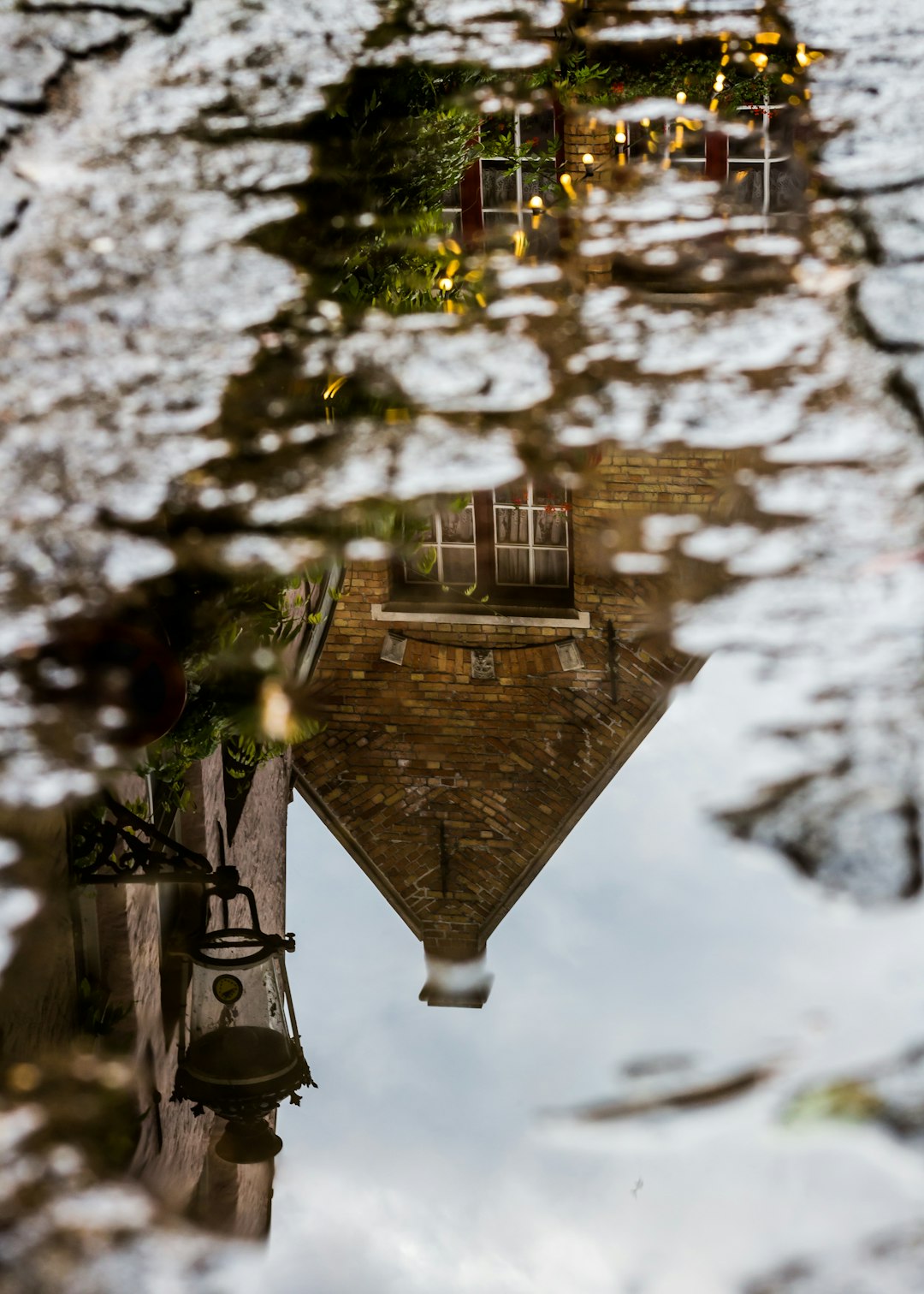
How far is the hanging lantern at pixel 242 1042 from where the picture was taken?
7.93 feet

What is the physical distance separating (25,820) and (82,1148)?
2.16ft

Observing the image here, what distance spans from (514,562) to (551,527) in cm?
15

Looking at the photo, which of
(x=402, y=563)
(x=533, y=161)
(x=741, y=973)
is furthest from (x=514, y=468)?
(x=533, y=161)

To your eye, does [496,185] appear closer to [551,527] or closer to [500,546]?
[500,546]

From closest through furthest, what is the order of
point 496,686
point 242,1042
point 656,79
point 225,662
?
1. point 242,1042
2. point 225,662
3. point 496,686
4. point 656,79

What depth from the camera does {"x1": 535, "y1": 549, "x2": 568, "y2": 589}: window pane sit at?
3.67 m

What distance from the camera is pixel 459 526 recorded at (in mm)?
3805

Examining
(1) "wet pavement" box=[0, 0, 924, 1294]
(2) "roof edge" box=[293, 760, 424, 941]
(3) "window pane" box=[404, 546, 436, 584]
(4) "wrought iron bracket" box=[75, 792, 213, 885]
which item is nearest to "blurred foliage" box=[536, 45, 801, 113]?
(1) "wet pavement" box=[0, 0, 924, 1294]

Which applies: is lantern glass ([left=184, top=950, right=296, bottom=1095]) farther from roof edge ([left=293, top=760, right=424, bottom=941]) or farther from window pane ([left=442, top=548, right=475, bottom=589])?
window pane ([left=442, top=548, right=475, bottom=589])

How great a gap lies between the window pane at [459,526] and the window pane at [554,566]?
199mm

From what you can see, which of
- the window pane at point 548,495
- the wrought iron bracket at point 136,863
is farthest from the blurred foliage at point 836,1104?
the window pane at point 548,495

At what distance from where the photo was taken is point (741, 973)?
2.58 meters

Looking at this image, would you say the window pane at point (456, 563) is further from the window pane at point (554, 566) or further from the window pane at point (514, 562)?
the window pane at point (554, 566)

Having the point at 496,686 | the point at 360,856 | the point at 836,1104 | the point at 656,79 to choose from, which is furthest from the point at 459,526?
the point at 656,79
